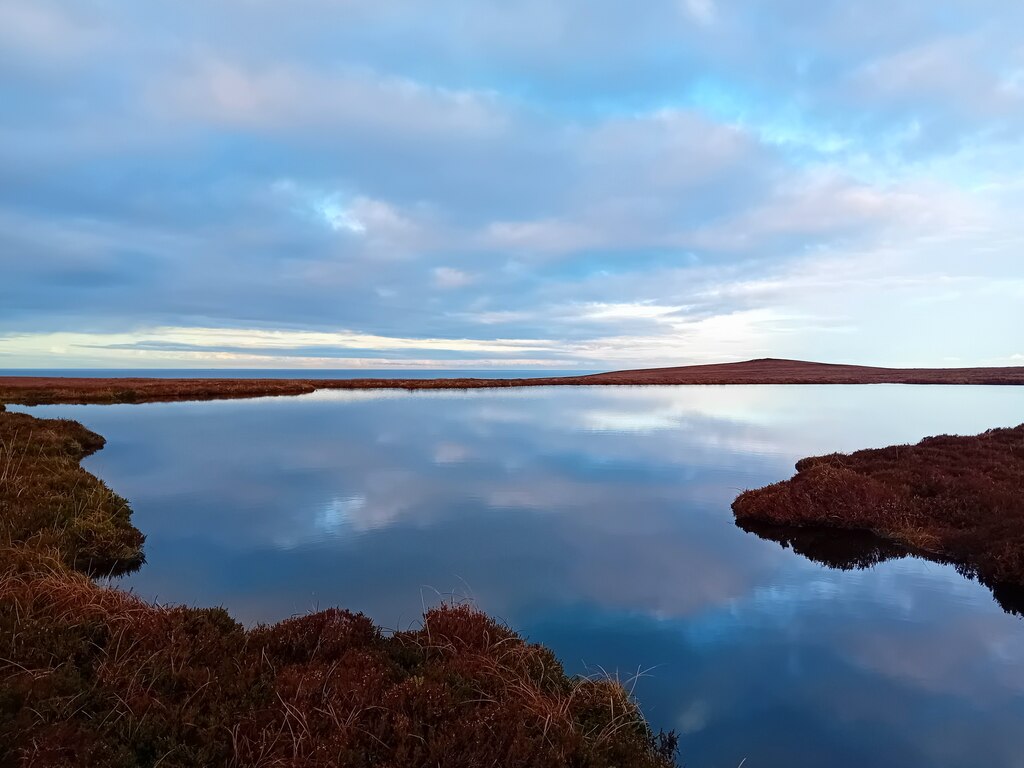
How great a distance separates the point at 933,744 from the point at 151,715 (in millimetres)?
11498

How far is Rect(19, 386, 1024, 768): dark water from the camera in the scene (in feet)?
31.3

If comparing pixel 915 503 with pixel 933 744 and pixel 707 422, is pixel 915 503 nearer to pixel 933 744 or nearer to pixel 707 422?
pixel 933 744

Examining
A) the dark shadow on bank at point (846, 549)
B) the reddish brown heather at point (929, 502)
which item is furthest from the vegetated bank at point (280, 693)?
the reddish brown heather at point (929, 502)

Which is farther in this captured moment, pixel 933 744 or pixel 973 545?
pixel 973 545

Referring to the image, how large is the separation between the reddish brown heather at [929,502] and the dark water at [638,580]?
1.18 metres

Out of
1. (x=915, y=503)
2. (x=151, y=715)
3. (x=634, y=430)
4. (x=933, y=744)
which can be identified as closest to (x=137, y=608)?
(x=151, y=715)

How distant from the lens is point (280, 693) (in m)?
7.57

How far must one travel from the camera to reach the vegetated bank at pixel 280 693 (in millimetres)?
6402

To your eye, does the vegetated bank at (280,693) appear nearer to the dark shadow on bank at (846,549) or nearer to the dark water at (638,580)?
→ the dark water at (638,580)

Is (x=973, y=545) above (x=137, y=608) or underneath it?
underneath

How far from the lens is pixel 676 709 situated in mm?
9633

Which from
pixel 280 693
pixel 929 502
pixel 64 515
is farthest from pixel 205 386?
pixel 929 502

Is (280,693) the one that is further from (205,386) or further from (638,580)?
(205,386)

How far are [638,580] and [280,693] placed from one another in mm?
10620
